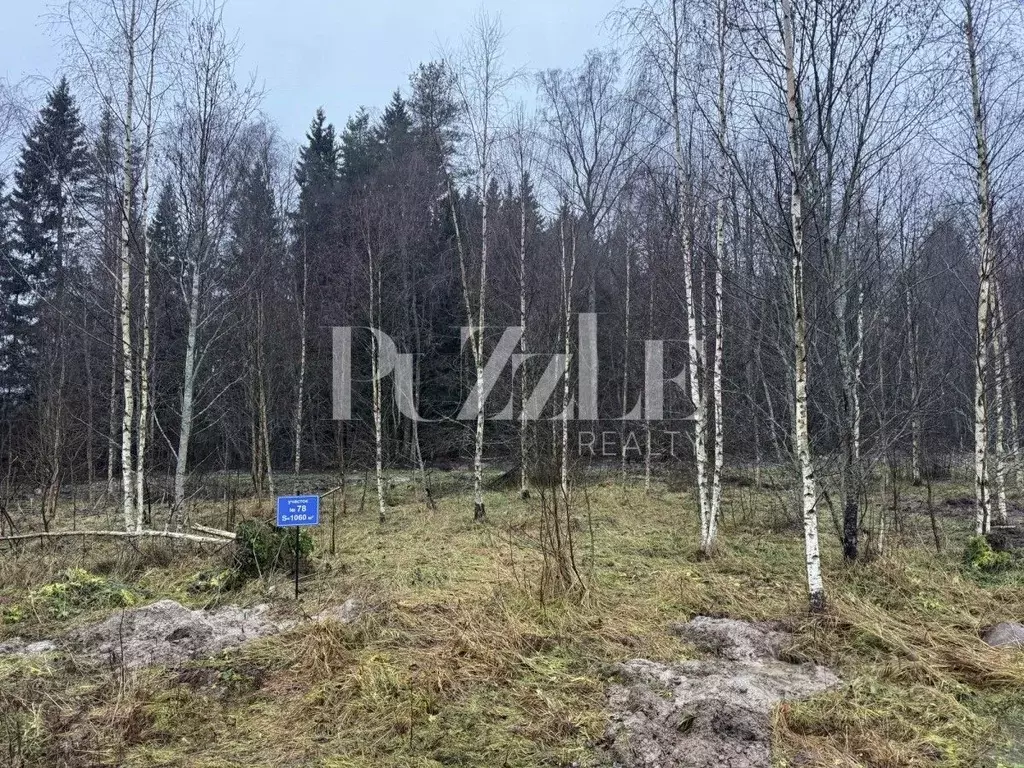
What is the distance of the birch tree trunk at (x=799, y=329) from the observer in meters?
4.67

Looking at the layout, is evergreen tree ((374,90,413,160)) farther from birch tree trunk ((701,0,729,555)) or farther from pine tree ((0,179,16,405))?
birch tree trunk ((701,0,729,555))

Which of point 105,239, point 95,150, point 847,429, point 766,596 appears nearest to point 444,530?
point 766,596

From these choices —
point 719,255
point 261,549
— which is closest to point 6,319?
point 261,549

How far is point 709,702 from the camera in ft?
11.0

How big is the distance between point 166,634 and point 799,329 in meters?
5.49

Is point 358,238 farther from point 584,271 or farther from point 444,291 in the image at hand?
point 444,291

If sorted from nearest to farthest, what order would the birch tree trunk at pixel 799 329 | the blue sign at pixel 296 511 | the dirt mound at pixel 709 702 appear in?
the dirt mound at pixel 709 702 < the birch tree trunk at pixel 799 329 < the blue sign at pixel 296 511

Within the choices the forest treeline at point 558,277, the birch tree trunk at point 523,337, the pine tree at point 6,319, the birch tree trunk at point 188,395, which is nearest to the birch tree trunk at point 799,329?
the forest treeline at point 558,277

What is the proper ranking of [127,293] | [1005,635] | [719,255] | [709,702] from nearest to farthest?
[709,702] < [1005,635] < [719,255] < [127,293]

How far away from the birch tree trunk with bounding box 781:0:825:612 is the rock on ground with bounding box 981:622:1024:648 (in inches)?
44.8

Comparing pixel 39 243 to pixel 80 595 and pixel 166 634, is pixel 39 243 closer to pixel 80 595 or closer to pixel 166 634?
pixel 80 595

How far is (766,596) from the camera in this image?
5672 mm

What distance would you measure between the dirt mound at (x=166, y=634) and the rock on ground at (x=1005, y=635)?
5.47 meters

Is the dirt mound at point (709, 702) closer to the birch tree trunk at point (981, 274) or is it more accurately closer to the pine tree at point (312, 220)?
the birch tree trunk at point (981, 274)
